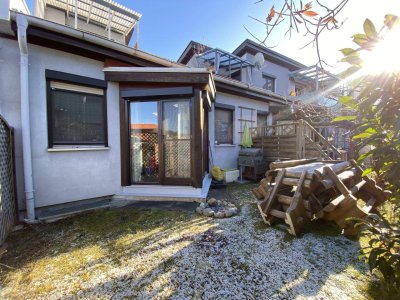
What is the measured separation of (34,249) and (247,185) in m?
5.72

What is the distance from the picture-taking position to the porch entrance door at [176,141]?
513cm

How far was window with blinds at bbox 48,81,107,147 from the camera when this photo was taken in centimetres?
429

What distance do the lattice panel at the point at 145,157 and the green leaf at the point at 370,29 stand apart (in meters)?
4.52

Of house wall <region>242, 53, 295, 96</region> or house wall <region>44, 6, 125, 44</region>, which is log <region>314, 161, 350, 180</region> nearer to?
house wall <region>44, 6, 125, 44</region>

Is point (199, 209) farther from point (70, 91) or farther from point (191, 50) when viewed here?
point (191, 50)

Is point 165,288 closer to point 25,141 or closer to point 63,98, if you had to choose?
point 25,141

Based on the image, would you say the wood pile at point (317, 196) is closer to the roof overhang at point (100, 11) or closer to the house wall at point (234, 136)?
the house wall at point (234, 136)

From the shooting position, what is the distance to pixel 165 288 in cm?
214

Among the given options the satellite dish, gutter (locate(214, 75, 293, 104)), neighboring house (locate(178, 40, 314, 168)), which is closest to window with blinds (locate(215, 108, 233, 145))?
neighboring house (locate(178, 40, 314, 168))

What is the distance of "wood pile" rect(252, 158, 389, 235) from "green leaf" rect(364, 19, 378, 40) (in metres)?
2.07

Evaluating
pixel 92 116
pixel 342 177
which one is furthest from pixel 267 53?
pixel 92 116

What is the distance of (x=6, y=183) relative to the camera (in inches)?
133

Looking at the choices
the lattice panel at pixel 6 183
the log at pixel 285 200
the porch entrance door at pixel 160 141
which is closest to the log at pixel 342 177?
the log at pixel 285 200

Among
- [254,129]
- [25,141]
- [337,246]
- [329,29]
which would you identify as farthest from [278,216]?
[254,129]
